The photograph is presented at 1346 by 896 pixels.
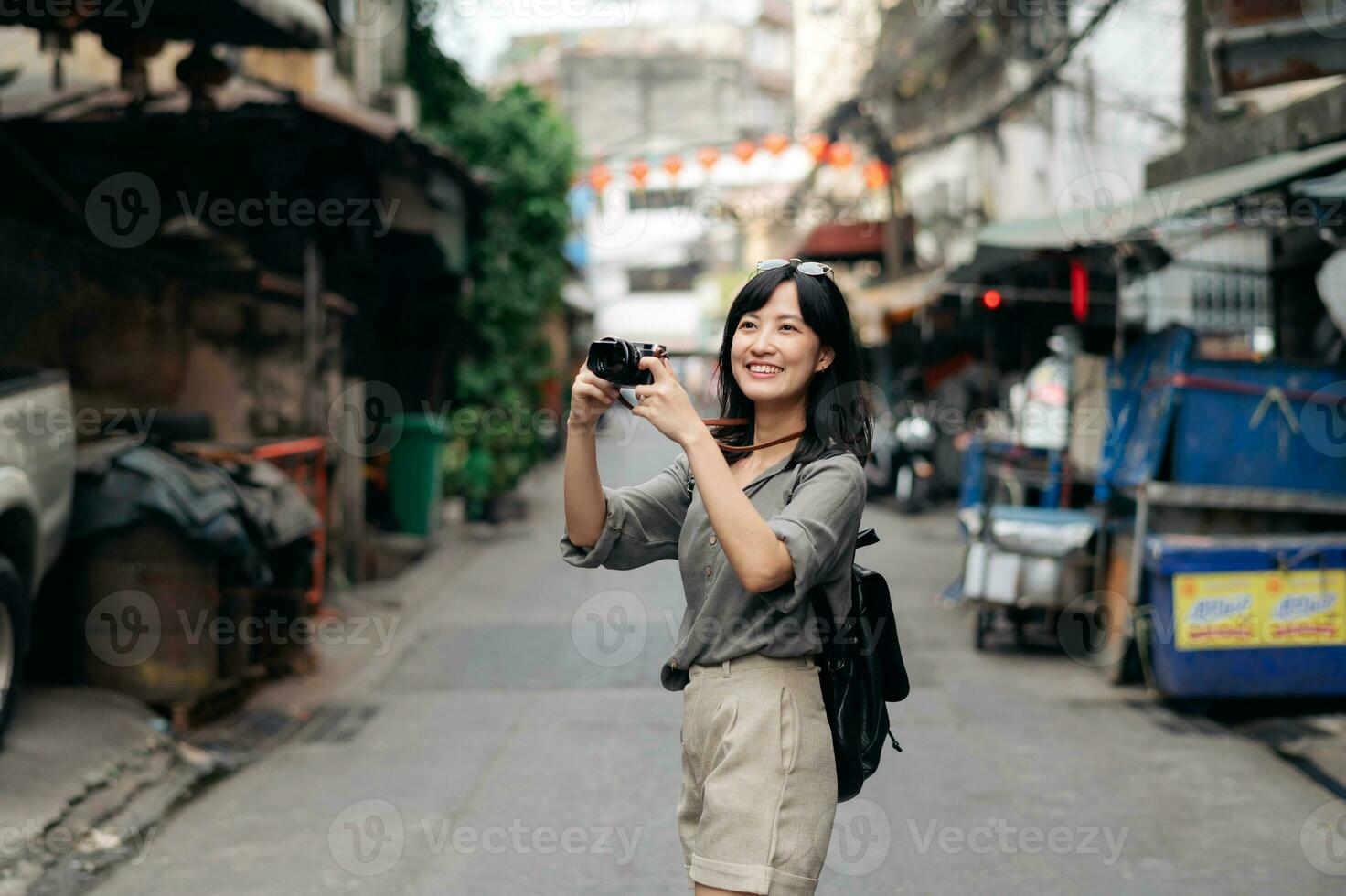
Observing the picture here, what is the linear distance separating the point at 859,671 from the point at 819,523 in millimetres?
418

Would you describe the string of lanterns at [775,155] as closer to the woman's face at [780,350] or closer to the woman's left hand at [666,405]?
the woman's face at [780,350]

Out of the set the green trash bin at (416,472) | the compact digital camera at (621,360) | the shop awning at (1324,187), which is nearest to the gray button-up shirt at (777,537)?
the compact digital camera at (621,360)

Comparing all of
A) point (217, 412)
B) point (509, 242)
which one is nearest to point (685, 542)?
point (217, 412)

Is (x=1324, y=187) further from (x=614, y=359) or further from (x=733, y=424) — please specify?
(x=614, y=359)

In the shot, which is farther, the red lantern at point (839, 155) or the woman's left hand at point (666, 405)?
the red lantern at point (839, 155)

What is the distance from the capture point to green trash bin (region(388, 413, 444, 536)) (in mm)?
12695

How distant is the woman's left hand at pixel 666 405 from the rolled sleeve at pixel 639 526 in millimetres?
268

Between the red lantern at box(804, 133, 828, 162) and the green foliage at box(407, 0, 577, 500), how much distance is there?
502 cm

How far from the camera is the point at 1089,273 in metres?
9.96

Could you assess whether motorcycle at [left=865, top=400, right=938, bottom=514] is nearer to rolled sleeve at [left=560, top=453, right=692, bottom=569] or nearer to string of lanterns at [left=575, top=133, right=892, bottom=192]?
string of lanterns at [left=575, top=133, right=892, bottom=192]

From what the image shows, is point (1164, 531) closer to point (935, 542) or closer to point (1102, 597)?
point (1102, 597)

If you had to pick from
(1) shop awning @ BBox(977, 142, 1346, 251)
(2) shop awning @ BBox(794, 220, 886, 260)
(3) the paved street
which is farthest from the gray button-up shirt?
(2) shop awning @ BBox(794, 220, 886, 260)

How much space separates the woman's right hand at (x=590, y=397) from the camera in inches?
92.8

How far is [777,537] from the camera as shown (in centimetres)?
228
